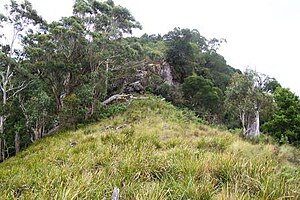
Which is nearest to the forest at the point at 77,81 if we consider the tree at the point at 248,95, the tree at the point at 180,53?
the tree at the point at 248,95

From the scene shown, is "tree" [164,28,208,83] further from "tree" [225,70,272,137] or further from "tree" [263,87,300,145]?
"tree" [225,70,272,137]

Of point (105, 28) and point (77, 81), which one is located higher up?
point (105, 28)

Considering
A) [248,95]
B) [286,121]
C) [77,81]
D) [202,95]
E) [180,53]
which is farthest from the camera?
[180,53]

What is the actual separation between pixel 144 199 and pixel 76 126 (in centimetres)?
1795

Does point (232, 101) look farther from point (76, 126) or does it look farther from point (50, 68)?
point (50, 68)

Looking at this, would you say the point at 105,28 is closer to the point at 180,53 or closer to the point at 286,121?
the point at 180,53

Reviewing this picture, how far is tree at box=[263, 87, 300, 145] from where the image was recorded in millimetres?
28875

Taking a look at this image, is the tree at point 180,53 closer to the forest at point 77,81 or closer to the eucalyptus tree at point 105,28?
the forest at point 77,81

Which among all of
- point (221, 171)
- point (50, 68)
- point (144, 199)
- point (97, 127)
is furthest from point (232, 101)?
point (144, 199)

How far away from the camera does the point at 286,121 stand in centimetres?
2947

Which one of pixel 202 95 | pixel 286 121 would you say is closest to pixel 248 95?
pixel 202 95

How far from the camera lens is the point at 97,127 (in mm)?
19859

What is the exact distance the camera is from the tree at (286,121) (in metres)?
28.9

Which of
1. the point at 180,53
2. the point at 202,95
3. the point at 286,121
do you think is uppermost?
the point at 180,53
